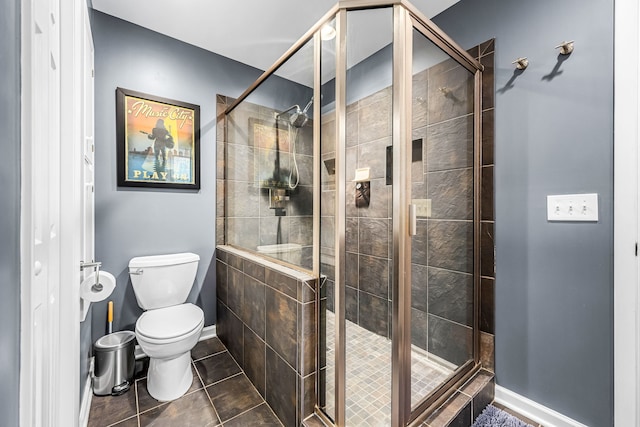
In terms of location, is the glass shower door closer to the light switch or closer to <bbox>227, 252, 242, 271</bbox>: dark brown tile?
the light switch

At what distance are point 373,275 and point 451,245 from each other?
60 cm

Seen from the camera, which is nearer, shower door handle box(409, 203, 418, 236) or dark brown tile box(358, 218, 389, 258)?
shower door handle box(409, 203, 418, 236)

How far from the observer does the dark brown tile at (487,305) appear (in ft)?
5.25

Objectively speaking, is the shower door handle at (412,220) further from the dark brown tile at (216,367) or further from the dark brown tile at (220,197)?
the dark brown tile at (220,197)

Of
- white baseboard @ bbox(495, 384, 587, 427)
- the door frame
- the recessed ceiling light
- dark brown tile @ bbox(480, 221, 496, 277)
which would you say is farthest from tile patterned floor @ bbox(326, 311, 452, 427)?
the recessed ceiling light

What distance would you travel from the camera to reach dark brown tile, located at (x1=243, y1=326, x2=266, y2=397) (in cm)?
162

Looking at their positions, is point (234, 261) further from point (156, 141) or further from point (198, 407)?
point (156, 141)

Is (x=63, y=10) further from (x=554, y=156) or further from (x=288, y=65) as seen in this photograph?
(x=554, y=156)

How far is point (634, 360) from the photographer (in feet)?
3.81

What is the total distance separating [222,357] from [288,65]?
219 centimetres

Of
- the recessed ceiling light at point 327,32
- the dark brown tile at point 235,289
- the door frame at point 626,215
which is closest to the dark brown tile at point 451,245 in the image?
the door frame at point 626,215

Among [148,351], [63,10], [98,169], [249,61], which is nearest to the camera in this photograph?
[63,10]

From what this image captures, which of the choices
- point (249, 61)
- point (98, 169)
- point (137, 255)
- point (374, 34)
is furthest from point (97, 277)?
point (249, 61)

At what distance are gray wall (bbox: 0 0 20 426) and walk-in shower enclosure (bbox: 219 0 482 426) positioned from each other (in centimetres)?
99
